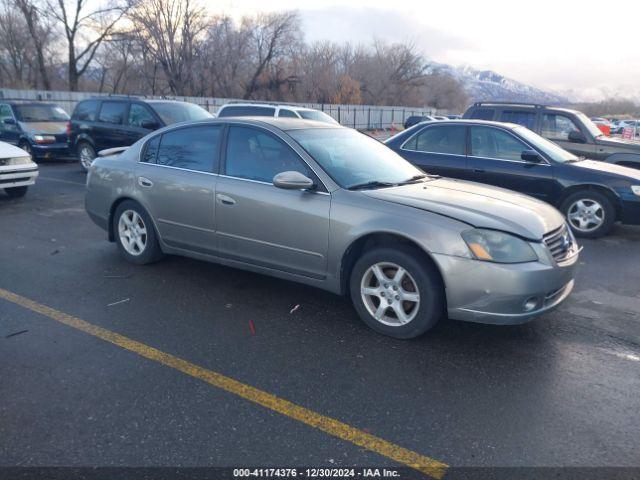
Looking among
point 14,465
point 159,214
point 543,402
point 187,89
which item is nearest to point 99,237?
point 159,214

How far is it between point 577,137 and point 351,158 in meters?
6.35

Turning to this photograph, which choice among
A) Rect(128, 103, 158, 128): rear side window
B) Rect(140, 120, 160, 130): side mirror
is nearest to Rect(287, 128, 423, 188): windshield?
Rect(140, 120, 160, 130): side mirror

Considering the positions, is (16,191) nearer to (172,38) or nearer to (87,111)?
(87,111)

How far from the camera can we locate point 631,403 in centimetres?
316

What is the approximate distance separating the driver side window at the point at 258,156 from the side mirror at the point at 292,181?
6.6 inches

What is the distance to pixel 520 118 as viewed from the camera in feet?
32.3

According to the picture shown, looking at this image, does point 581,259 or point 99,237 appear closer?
point 581,259

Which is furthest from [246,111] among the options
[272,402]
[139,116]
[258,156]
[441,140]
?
[272,402]

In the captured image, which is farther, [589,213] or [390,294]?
[589,213]

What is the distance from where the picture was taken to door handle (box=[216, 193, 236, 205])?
469cm

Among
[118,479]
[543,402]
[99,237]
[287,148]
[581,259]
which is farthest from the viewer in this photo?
[99,237]

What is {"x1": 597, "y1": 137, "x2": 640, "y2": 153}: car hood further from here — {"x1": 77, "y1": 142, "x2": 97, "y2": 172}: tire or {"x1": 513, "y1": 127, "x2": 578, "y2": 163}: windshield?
{"x1": 77, "y1": 142, "x2": 97, "y2": 172}: tire

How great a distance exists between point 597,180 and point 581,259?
1.60 metres

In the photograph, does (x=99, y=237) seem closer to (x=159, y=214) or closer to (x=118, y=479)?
(x=159, y=214)
